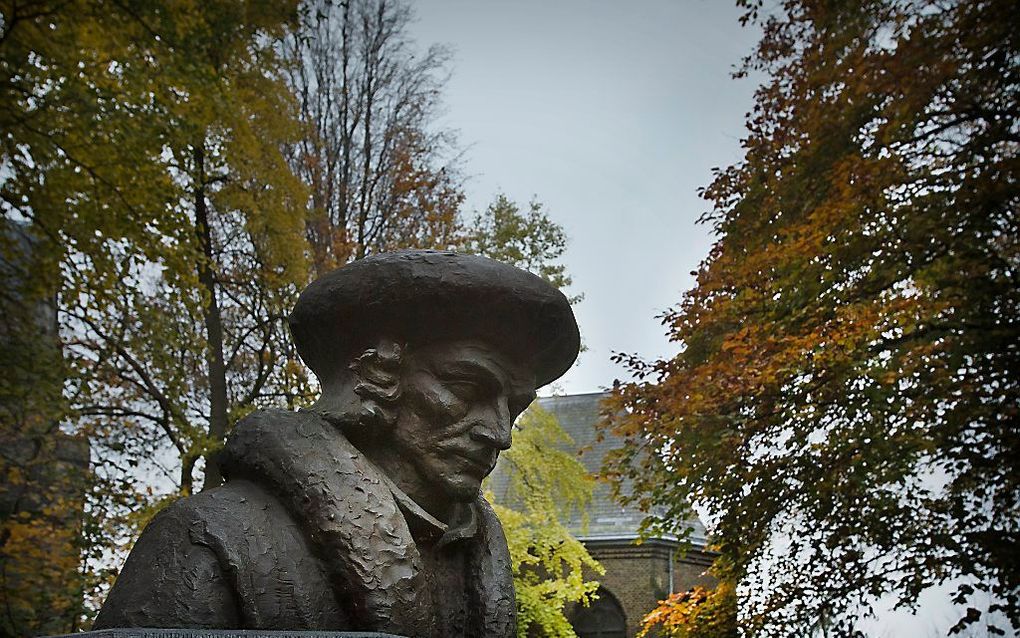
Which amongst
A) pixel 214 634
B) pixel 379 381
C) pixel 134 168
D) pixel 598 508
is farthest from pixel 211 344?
pixel 598 508

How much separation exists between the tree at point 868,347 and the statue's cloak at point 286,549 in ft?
19.5

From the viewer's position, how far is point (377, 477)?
272cm

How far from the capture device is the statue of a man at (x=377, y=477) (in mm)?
2443

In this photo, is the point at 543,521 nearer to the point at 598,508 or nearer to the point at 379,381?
the point at 598,508

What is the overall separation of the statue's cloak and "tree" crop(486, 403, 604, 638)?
11133 millimetres

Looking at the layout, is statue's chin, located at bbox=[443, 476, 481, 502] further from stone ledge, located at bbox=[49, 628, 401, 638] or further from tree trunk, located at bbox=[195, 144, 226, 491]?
tree trunk, located at bbox=[195, 144, 226, 491]

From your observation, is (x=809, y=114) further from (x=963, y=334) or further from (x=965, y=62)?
(x=963, y=334)

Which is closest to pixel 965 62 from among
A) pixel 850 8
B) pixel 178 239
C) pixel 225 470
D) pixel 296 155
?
pixel 850 8

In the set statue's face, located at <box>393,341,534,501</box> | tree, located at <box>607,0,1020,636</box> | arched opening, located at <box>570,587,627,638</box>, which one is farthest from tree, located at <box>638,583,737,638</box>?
arched opening, located at <box>570,587,627,638</box>

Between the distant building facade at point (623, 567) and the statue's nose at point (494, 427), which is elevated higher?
the distant building facade at point (623, 567)

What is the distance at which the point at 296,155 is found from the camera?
48.5 ft

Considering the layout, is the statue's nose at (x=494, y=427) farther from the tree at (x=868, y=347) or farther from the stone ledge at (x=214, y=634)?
the tree at (x=868, y=347)

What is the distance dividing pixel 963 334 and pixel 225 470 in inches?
264

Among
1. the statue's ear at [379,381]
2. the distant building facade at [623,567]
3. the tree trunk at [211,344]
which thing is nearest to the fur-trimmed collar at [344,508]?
the statue's ear at [379,381]
